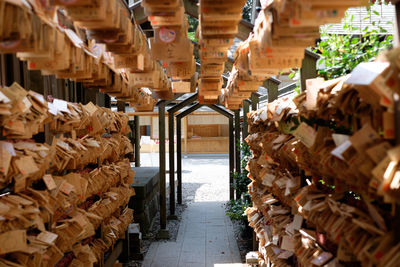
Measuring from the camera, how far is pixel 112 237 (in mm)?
4059

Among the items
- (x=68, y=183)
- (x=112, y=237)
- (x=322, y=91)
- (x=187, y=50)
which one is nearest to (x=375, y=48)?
(x=322, y=91)

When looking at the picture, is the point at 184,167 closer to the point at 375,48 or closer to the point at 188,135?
the point at 188,135

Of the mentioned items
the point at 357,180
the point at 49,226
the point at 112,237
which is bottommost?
the point at 112,237

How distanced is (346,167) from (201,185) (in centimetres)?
977

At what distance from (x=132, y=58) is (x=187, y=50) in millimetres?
448

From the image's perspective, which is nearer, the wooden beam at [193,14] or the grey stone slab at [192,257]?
the wooden beam at [193,14]

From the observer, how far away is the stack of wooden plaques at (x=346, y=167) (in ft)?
4.02

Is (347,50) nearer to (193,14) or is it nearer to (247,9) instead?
(193,14)

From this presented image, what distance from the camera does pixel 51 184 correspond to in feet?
8.20

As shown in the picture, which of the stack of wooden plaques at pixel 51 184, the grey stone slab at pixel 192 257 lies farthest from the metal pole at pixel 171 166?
the stack of wooden plaques at pixel 51 184

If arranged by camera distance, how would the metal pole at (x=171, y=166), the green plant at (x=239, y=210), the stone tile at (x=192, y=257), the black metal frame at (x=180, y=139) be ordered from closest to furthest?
the stone tile at (x=192, y=257) → the green plant at (x=239, y=210) → the metal pole at (x=171, y=166) → the black metal frame at (x=180, y=139)

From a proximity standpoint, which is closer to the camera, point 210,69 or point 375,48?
point 375,48

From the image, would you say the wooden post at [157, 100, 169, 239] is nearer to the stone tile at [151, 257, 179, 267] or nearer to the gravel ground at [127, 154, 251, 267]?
the gravel ground at [127, 154, 251, 267]

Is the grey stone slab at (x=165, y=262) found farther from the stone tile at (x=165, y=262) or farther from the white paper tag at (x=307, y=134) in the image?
the white paper tag at (x=307, y=134)
